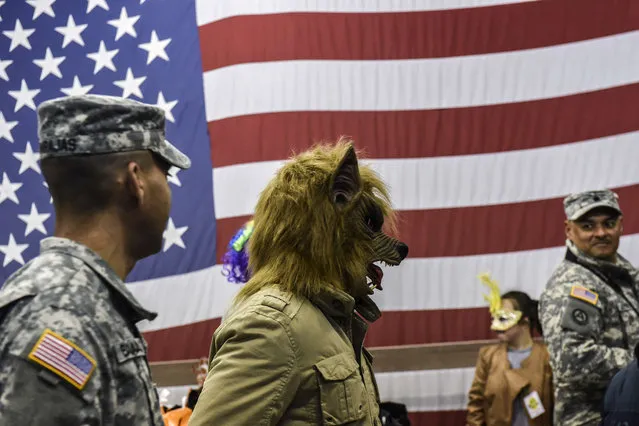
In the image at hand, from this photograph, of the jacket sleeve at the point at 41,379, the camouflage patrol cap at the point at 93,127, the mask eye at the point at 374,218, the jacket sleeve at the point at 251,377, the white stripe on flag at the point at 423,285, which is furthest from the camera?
the white stripe on flag at the point at 423,285

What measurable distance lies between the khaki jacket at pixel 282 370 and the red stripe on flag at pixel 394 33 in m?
3.88

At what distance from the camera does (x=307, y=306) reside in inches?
79.0

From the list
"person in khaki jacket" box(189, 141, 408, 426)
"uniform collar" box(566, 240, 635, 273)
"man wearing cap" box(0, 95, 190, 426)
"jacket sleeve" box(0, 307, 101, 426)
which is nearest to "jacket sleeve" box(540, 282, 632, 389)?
"uniform collar" box(566, 240, 635, 273)

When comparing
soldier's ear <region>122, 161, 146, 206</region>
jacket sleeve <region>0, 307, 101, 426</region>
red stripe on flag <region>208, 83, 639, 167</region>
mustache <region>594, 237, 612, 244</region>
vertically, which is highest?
red stripe on flag <region>208, 83, 639, 167</region>

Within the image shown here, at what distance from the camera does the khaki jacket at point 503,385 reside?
16.3 ft

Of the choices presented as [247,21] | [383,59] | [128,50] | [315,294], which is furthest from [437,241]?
[315,294]

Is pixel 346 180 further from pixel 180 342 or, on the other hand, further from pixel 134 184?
pixel 180 342

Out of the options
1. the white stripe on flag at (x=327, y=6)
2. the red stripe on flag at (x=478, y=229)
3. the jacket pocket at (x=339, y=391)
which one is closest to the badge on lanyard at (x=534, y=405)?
the red stripe on flag at (x=478, y=229)

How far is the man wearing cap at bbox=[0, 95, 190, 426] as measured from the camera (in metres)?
1.27

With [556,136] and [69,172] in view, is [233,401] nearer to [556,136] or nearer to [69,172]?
Result: [69,172]

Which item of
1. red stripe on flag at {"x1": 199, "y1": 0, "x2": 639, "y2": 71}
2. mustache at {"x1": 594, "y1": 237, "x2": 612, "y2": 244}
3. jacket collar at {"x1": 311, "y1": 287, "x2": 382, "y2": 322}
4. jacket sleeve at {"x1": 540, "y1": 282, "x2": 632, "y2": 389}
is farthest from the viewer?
red stripe on flag at {"x1": 199, "y1": 0, "x2": 639, "y2": 71}

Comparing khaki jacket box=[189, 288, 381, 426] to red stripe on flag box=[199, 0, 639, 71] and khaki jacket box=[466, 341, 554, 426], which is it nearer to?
khaki jacket box=[466, 341, 554, 426]

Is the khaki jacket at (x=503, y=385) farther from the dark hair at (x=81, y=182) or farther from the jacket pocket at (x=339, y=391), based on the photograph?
the dark hair at (x=81, y=182)

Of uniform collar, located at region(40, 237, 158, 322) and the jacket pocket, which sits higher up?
uniform collar, located at region(40, 237, 158, 322)
